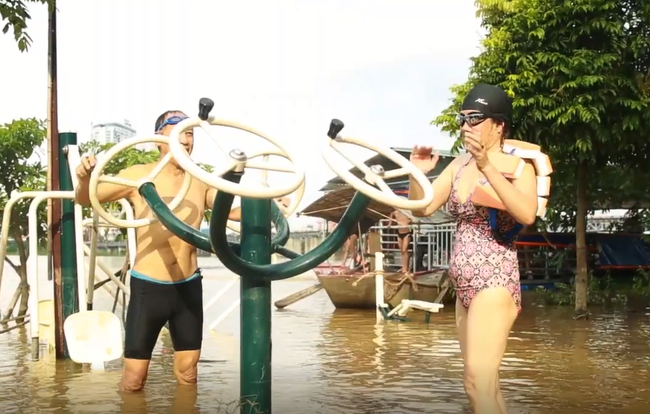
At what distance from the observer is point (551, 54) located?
11547mm

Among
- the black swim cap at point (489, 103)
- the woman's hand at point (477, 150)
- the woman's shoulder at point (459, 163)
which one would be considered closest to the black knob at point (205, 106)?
the woman's hand at point (477, 150)

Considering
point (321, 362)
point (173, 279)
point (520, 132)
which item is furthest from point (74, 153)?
point (520, 132)

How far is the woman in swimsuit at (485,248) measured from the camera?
330 cm

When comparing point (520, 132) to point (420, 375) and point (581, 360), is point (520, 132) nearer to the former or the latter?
point (581, 360)

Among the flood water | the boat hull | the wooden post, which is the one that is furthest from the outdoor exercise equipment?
the boat hull

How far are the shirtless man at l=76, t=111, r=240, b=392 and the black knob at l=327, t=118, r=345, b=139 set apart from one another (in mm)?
1725

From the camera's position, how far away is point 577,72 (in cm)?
1138

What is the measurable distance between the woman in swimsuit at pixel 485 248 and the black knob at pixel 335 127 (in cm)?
53

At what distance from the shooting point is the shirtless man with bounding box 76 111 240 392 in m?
4.67

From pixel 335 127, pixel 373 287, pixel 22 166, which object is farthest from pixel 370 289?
pixel 335 127

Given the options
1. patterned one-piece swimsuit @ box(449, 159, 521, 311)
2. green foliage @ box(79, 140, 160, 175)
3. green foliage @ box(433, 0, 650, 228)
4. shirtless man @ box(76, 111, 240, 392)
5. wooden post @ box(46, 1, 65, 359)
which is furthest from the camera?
green foliage @ box(79, 140, 160, 175)

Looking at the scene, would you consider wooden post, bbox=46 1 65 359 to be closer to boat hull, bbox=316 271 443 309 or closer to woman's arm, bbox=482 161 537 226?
woman's arm, bbox=482 161 537 226

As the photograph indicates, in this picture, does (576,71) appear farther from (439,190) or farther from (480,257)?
(480,257)

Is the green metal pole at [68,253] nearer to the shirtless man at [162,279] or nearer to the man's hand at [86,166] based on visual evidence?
the shirtless man at [162,279]
